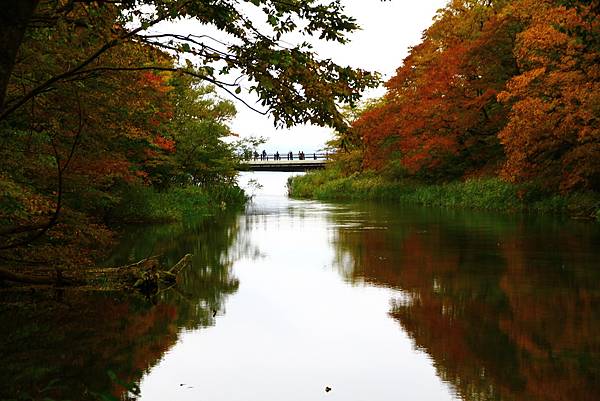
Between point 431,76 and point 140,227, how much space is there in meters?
22.0

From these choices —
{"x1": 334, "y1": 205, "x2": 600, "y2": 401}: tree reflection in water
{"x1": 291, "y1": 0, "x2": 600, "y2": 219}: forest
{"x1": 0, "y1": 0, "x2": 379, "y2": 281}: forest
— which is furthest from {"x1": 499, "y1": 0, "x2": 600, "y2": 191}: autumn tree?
{"x1": 0, "y1": 0, "x2": 379, "y2": 281}: forest

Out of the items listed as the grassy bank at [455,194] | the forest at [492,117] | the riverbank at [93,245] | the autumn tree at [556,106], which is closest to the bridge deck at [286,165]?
the grassy bank at [455,194]

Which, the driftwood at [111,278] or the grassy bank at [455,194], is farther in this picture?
the grassy bank at [455,194]

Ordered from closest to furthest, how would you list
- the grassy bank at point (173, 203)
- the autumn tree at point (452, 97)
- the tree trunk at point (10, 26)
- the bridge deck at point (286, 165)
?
the tree trunk at point (10, 26), the grassy bank at point (173, 203), the autumn tree at point (452, 97), the bridge deck at point (286, 165)

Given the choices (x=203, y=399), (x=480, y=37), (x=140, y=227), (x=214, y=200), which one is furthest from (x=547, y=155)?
(x=203, y=399)

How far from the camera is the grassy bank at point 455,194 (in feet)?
105

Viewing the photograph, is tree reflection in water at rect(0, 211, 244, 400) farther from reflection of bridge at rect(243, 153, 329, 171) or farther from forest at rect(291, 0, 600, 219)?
reflection of bridge at rect(243, 153, 329, 171)

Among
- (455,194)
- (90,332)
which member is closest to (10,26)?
(90,332)

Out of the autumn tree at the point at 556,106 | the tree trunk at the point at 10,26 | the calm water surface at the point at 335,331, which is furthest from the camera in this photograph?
the autumn tree at the point at 556,106

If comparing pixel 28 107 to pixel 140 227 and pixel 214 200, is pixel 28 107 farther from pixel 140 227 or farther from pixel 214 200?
pixel 214 200

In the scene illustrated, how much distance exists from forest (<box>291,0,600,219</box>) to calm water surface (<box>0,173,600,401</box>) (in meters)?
6.70

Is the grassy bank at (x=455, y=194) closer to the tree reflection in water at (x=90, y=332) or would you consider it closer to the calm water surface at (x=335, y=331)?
the calm water surface at (x=335, y=331)

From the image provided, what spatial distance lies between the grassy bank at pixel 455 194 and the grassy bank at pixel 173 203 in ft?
37.6

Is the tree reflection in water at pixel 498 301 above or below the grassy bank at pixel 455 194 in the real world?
below
